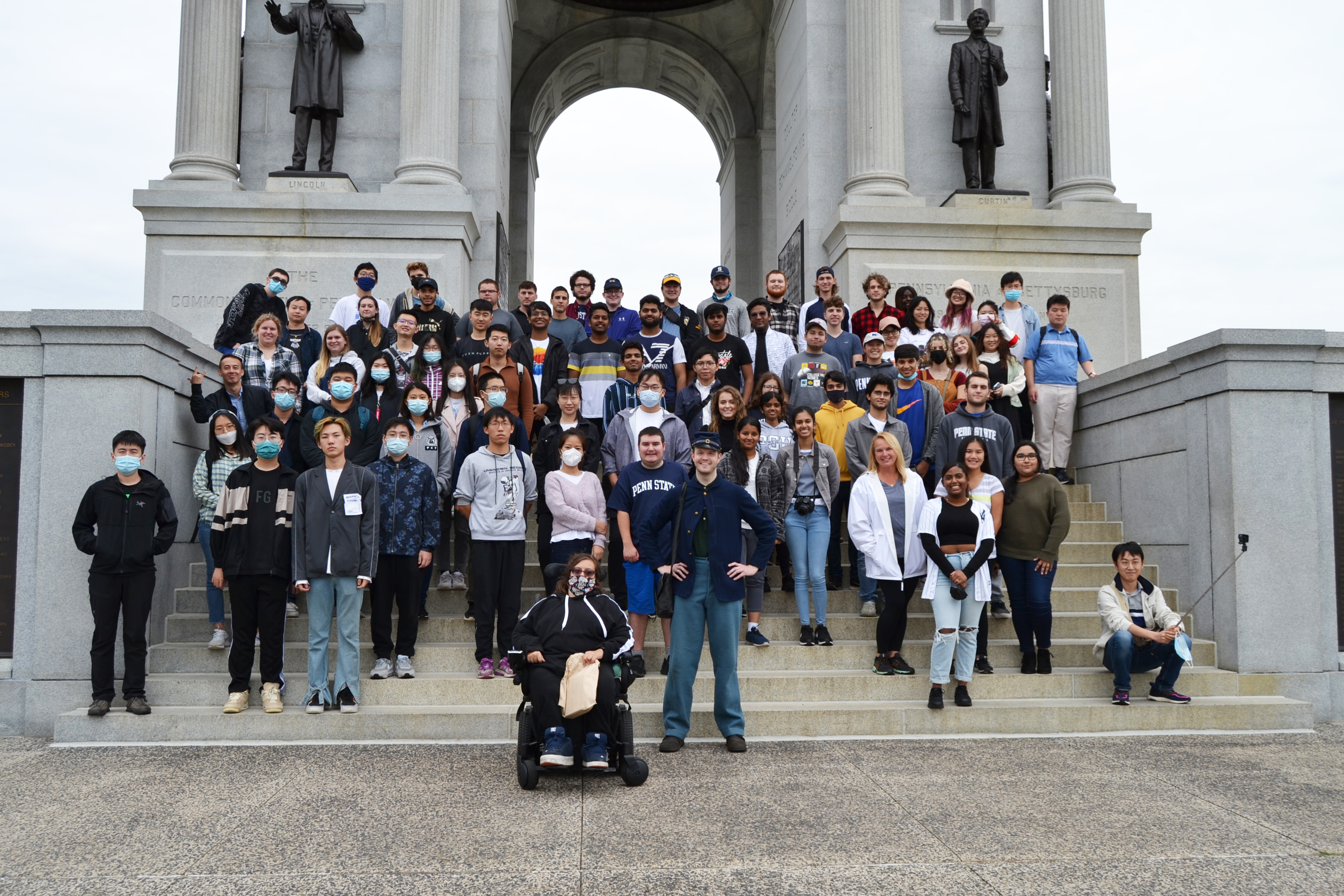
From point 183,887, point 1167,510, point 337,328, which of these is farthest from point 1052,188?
point 183,887

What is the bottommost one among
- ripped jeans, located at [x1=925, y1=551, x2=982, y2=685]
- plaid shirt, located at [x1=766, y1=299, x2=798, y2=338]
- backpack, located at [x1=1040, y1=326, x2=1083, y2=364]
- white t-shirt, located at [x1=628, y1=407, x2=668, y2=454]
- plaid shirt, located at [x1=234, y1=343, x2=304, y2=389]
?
ripped jeans, located at [x1=925, y1=551, x2=982, y2=685]

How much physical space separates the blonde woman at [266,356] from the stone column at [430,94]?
6.69 m

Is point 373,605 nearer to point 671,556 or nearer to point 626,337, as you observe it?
point 671,556

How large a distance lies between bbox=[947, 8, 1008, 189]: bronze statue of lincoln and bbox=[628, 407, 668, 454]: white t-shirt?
9931mm

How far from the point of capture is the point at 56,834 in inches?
230

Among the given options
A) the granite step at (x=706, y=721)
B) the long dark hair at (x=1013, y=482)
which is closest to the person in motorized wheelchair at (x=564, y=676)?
the granite step at (x=706, y=721)

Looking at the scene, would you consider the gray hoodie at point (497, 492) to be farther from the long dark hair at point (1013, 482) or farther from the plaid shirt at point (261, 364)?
the long dark hair at point (1013, 482)

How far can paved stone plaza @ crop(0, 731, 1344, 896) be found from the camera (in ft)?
16.8

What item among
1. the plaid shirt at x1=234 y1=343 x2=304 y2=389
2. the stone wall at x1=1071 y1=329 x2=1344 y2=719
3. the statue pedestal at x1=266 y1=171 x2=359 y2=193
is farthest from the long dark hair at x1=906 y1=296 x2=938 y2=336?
the statue pedestal at x1=266 y1=171 x2=359 y2=193

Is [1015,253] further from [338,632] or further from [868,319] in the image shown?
[338,632]

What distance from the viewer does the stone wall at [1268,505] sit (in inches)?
372

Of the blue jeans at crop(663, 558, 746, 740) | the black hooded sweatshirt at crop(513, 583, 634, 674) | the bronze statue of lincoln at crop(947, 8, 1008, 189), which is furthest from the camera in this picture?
the bronze statue of lincoln at crop(947, 8, 1008, 189)

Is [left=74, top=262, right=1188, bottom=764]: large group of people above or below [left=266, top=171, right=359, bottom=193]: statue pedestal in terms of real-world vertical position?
below

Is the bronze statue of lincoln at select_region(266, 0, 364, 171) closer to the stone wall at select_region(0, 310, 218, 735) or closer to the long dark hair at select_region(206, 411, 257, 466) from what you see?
the stone wall at select_region(0, 310, 218, 735)
